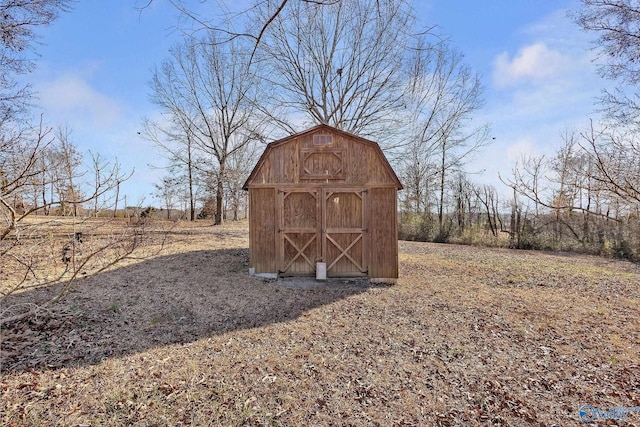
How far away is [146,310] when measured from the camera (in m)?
5.38

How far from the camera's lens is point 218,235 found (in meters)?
13.9

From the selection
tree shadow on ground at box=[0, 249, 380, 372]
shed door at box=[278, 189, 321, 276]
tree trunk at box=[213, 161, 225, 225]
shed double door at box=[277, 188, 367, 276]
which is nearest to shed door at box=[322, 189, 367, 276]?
shed double door at box=[277, 188, 367, 276]

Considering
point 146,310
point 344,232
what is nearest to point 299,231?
point 344,232

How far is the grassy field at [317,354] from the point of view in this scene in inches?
116

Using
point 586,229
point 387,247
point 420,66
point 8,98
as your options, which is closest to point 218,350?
point 387,247

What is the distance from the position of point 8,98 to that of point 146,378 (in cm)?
814

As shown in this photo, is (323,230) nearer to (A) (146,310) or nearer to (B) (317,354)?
(B) (317,354)

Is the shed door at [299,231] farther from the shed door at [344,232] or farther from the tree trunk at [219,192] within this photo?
the tree trunk at [219,192]

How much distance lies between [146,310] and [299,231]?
3.69m

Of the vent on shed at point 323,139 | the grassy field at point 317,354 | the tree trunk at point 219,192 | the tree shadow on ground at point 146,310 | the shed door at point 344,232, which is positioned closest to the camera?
the grassy field at point 317,354

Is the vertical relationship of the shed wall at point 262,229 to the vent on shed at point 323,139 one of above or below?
below

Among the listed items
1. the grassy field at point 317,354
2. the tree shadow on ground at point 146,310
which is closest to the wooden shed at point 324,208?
the tree shadow on ground at point 146,310

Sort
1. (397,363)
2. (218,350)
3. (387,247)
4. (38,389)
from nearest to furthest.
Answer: (38,389) → (397,363) → (218,350) → (387,247)

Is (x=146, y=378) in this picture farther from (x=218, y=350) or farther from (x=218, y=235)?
(x=218, y=235)
